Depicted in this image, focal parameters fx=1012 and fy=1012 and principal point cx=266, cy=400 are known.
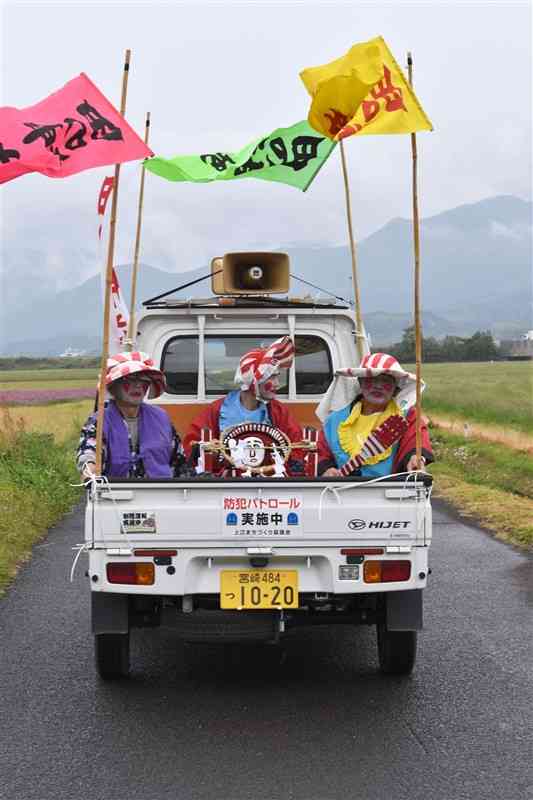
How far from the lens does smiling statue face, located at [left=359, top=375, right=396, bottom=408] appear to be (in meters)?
5.81

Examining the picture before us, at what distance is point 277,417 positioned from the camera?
6.34 metres

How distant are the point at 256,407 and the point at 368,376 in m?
0.88

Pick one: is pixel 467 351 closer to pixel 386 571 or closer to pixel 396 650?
pixel 396 650

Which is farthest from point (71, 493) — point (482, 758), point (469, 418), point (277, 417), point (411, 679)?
point (469, 418)

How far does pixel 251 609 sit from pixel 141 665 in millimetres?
1304

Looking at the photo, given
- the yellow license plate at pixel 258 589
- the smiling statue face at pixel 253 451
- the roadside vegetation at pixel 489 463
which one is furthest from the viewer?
the roadside vegetation at pixel 489 463

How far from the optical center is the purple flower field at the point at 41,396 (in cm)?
3806

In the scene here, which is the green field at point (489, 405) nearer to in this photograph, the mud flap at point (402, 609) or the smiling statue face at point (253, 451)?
the smiling statue face at point (253, 451)

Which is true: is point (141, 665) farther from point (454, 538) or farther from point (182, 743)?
point (454, 538)

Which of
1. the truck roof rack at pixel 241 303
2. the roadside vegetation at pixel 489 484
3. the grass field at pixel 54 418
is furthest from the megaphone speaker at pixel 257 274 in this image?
the grass field at pixel 54 418

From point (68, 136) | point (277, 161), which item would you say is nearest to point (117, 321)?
point (277, 161)

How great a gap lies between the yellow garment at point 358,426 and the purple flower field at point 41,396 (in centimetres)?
3171

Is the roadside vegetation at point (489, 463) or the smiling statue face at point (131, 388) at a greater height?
the smiling statue face at point (131, 388)

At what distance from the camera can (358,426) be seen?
5.88 m
